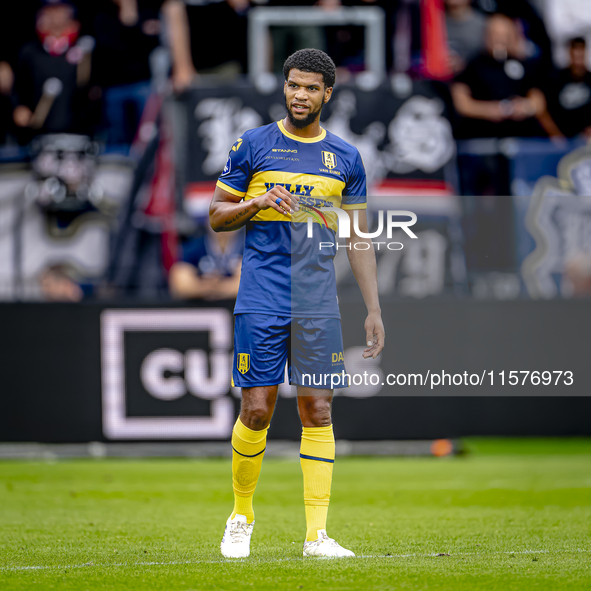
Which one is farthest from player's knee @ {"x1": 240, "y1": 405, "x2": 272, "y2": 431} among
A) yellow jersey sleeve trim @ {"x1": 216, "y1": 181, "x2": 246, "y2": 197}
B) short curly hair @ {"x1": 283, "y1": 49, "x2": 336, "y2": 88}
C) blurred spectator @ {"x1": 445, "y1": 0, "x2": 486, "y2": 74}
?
blurred spectator @ {"x1": 445, "y1": 0, "x2": 486, "y2": 74}

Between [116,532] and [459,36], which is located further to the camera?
[459,36]

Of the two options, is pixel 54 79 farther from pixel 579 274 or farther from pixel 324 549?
pixel 324 549

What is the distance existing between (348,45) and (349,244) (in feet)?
22.5

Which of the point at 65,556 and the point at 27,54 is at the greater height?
the point at 27,54

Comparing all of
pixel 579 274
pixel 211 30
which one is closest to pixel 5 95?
pixel 211 30

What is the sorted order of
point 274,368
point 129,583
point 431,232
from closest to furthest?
point 129,583, point 274,368, point 431,232

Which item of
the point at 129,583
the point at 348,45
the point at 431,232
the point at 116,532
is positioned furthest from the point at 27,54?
the point at 129,583

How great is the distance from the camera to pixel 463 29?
11.3 m

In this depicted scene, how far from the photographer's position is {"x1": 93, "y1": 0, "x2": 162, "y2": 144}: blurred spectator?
11016 mm

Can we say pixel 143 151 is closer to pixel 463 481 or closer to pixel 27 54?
pixel 27 54

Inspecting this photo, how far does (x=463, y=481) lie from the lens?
289 inches

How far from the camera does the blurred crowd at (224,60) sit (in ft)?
34.8

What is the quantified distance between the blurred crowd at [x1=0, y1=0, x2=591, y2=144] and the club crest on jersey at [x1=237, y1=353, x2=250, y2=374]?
666 cm

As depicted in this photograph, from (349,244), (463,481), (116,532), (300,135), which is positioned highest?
(300,135)
